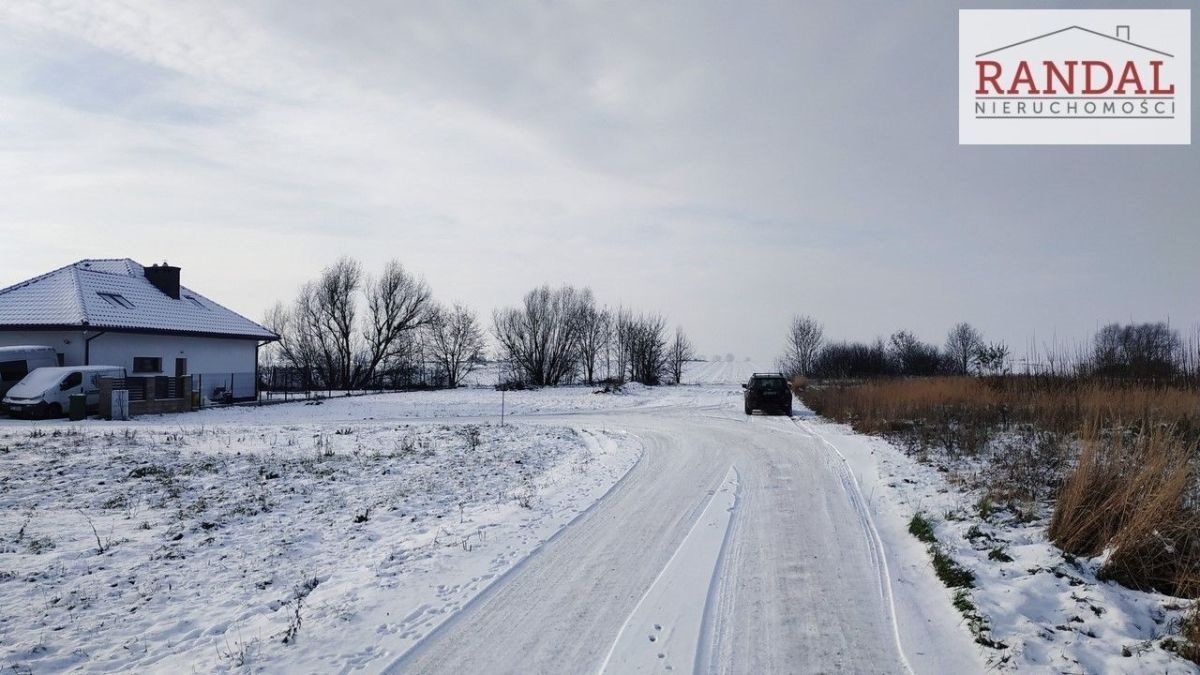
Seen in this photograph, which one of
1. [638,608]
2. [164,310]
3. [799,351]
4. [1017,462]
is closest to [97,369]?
[164,310]

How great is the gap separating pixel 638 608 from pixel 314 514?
525 centimetres

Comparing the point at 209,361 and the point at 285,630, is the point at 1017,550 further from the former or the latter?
the point at 209,361

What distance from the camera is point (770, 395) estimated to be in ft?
78.7

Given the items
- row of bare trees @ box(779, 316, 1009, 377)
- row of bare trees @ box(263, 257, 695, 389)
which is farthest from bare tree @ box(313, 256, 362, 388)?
row of bare trees @ box(779, 316, 1009, 377)

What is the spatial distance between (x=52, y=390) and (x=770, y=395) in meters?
26.4

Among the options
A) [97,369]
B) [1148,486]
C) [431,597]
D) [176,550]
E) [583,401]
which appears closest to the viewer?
[431,597]

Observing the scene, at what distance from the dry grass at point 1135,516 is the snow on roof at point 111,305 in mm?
32940

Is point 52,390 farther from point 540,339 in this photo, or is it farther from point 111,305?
point 540,339

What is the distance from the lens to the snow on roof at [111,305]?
26.9 m

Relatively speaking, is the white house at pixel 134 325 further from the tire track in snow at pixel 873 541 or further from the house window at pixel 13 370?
the tire track in snow at pixel 873 541

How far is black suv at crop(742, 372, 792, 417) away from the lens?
2391 centimetres

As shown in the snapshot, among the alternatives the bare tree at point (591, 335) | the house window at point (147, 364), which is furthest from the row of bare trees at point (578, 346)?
the house window at point (147, 364)

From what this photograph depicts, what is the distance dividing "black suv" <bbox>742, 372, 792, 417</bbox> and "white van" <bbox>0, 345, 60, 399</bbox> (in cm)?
2834

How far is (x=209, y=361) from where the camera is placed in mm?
32469
